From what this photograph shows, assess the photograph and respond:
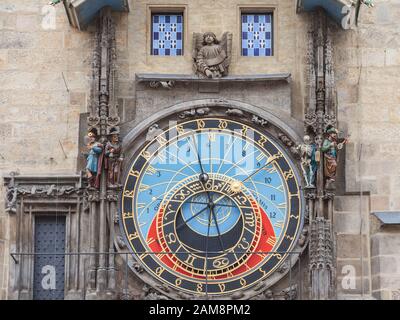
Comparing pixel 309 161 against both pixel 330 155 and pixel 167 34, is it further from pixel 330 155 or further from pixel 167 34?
pixel 167 34

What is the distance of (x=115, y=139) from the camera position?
103 feet

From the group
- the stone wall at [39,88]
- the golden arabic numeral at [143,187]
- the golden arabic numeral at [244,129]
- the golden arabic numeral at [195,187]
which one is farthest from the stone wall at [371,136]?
the stone wall at [39,88]

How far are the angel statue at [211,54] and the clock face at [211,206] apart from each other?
597mm

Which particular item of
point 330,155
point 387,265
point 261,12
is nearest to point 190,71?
point 261,12

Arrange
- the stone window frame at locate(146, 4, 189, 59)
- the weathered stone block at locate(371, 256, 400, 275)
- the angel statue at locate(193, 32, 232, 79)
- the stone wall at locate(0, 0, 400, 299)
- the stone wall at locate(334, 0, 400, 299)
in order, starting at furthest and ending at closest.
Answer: the stone window frame at locate(146, 4, 189, 59), the angel statue at locate(193, 32, 232, 79), the stone wall at locate(0, 0, 400, 299), the stone wall at locate(334, 0, 400, 299), the weathered stone block at locate(371, 256, 400, 275)

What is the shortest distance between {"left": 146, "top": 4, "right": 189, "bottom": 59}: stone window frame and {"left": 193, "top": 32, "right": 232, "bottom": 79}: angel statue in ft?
0.53

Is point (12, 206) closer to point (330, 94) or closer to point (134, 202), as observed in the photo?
point (134, 202)

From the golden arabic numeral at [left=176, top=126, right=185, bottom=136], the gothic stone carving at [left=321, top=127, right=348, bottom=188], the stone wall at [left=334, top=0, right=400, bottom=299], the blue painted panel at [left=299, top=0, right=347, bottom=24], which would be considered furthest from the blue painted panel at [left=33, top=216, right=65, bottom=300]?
the blue painted panel at [left=299, top=0, right=347, bottom=24]

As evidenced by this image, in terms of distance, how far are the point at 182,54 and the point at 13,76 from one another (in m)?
2.11

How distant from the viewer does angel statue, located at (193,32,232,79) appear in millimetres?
31859

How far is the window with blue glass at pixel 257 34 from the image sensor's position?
32125 millimetres

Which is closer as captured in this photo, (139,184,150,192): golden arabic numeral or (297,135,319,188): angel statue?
(297,135,319,188): angel statue

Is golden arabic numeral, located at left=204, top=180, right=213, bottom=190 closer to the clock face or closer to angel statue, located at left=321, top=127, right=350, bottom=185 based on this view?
the clock face
